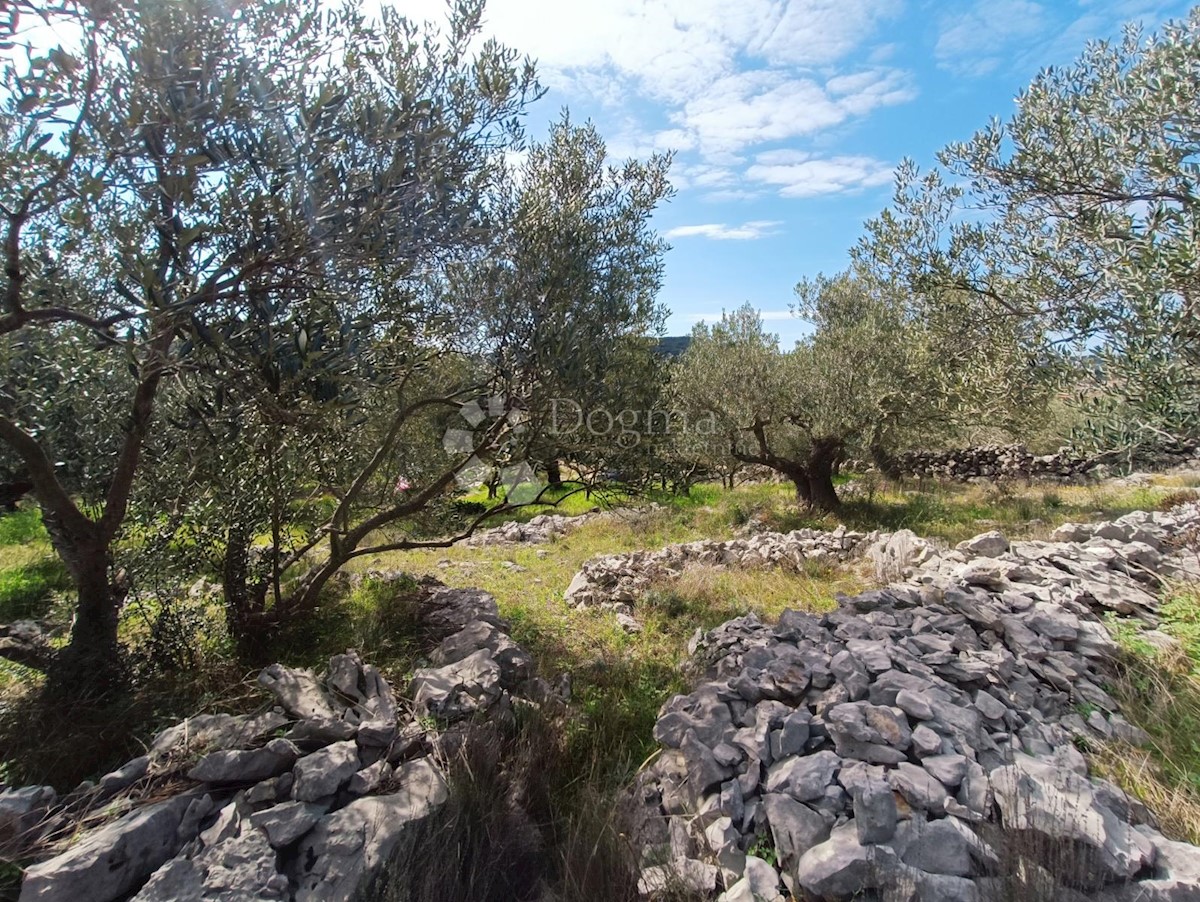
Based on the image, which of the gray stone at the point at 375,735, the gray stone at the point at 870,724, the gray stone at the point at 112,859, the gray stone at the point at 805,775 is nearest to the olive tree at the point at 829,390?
the gray stone at the point at 870,724

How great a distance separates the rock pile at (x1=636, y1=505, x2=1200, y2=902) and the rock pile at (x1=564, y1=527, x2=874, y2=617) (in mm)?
3160

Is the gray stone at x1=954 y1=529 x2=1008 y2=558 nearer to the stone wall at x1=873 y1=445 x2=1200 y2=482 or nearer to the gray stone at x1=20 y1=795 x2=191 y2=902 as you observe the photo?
the gray stone at x1=20 y1=795 x2=191 y2=902

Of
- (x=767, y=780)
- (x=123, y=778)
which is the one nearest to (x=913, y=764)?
(x=767, y=780)

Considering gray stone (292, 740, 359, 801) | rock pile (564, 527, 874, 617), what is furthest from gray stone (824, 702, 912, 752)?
rock pile (564, 527, 874, 617)

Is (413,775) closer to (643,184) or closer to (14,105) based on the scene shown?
(14,105)

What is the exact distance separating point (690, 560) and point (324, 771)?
8.07 m

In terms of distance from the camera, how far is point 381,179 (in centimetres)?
386

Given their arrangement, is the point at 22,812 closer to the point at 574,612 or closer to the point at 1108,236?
the point at 574,612

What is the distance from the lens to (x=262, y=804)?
133 inches

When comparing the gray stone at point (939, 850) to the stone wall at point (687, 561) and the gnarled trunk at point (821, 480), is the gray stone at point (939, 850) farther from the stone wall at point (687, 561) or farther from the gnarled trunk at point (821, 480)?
the gnarled trunk at point (821, 480)

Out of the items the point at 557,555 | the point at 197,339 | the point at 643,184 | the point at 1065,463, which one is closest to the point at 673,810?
the point at 197,339

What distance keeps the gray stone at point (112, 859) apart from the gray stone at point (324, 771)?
602 millimetres

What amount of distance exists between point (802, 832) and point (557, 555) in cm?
964

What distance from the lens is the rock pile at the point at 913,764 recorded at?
2854mm
